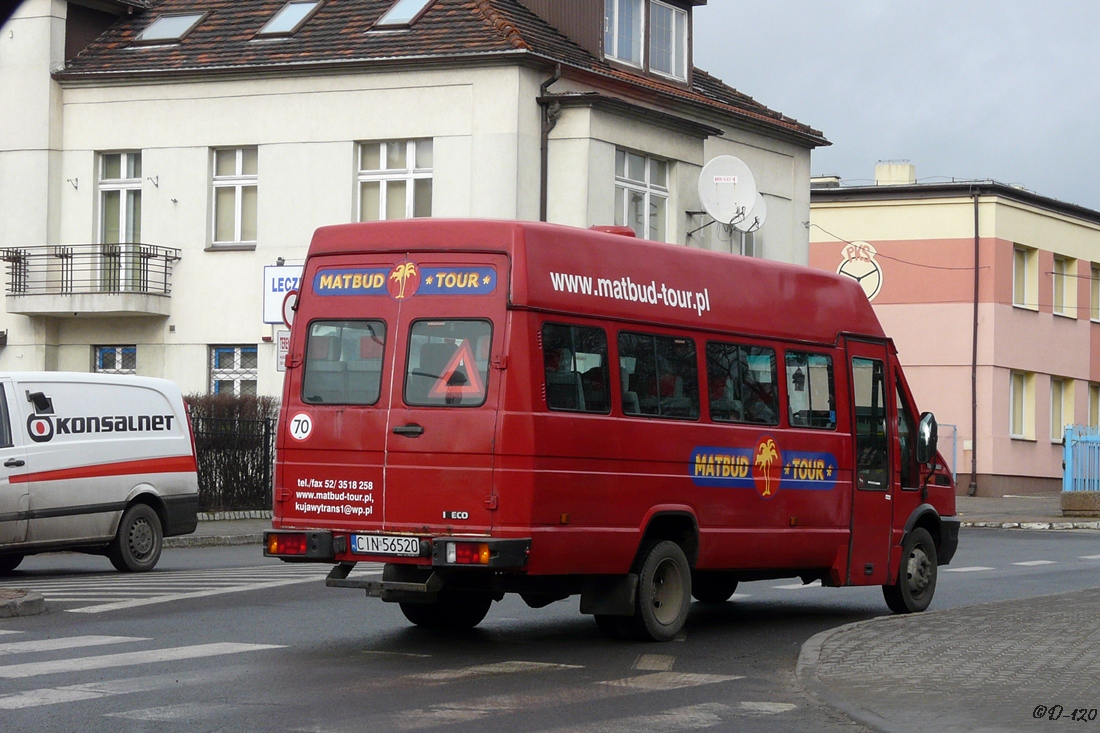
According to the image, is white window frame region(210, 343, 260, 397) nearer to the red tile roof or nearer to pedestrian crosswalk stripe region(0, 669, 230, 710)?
the red tile roof

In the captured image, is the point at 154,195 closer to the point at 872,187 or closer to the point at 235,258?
the point at 235,258

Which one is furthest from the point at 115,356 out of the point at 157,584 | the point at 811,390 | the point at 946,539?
the point at 811,390

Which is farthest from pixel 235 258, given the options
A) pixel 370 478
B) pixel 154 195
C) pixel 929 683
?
pixel 929 683

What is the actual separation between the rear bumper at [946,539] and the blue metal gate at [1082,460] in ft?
84.7

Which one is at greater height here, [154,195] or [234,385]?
[154,195]

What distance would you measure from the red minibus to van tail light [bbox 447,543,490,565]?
0.02m

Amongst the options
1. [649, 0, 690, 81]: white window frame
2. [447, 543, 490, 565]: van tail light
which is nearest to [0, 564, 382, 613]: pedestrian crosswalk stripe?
[447, 543, 490, 565]: van tail light

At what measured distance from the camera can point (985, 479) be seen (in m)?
47.5

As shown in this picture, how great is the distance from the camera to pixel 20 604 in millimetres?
13328

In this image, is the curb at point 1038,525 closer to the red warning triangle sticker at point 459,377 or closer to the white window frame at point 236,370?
the white window frame at point 236,370

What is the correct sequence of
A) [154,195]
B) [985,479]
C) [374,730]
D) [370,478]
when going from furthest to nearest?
1. [985,479]
2. [154,195]
3. [370,478]
4. [374,730]

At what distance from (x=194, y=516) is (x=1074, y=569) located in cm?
1082

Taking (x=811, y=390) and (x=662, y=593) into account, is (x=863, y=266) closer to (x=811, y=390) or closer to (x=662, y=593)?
(x=811, y=390)

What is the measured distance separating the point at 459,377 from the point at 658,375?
5.50ft
